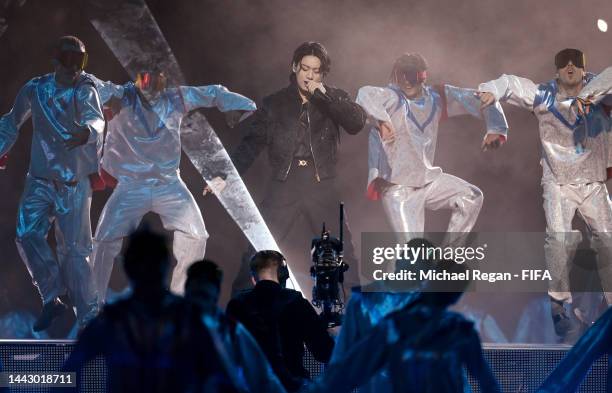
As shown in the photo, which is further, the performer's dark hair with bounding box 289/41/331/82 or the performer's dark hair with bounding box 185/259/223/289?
the performer's dark hair with bounding box 289/41/331/82

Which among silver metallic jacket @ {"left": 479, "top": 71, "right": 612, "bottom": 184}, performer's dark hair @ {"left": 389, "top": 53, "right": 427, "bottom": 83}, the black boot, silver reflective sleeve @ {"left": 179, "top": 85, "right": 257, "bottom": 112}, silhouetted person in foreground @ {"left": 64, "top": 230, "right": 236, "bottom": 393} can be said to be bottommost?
silhouetted person in foreground @ {"left": 64, "top": 230, "right": 236, "bottom": 393}

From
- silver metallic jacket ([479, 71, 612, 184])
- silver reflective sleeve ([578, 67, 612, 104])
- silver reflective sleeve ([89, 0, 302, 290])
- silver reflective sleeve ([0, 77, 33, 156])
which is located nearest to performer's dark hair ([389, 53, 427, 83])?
silver metallic jacket ([479, 71, 612, 184])

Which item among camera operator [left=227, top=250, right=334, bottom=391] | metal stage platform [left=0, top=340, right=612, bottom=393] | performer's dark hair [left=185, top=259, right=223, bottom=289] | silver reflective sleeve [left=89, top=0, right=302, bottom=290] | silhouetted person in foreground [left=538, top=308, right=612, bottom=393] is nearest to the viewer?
performer's dark hair [left=185, top=259, right=223, bottom=289]

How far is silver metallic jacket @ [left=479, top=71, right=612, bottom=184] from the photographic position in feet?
26.1

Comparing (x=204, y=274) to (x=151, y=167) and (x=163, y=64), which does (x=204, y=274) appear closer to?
(x=151, y=167)

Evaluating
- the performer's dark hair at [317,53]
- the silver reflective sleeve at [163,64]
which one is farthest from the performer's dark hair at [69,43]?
the performer's dark hair at [317,53]

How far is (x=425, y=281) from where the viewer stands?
3.96 meters

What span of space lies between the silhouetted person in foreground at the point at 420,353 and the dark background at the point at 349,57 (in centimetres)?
428

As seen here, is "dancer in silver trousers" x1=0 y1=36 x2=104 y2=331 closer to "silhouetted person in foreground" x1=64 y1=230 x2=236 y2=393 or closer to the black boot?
the black boot

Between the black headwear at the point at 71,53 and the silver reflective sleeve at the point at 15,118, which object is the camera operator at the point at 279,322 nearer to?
the black headwear at the point at 71,53

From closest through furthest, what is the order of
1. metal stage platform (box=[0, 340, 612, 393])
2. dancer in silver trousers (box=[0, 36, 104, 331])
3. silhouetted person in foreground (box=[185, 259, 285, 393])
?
silhouetted person in foreground (box=[185, 259, 285, 393]) → metal stage platform (box=[0, 340, 612, 393]) → dancer in silver trousers (box=[0, 36, 104, 331])

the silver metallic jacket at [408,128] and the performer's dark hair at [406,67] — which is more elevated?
the performer's dark hair at [406,67]

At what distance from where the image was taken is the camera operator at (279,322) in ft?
14.8

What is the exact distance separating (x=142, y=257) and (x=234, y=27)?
5351 millimetres
